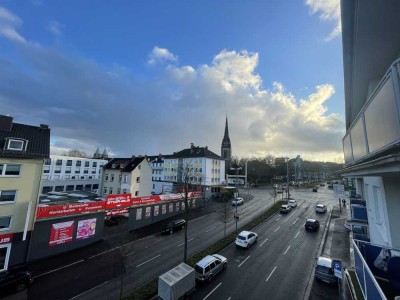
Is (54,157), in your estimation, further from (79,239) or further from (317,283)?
(317,283)

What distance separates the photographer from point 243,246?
22266mm

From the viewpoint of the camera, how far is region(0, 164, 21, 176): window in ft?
60.0

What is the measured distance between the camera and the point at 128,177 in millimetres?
40906

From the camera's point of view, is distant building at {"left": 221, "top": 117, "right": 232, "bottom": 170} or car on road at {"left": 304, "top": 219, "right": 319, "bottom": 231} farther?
distant building at {"left": 221, "top": 117, "right": 232, "bottom": 170}

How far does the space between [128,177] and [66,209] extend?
19159mm

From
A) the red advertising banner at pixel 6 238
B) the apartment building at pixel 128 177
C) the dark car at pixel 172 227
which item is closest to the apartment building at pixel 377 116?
the dark car at pixel 172 227

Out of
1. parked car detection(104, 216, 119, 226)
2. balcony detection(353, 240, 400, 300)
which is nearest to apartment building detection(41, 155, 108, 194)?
parked car detection(104, 216, 119, 226)

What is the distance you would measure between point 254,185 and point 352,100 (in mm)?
80109

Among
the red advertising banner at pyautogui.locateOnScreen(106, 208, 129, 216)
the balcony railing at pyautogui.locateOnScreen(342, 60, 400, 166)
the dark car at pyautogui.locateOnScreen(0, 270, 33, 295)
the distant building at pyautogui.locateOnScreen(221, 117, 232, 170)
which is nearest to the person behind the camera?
the balcony railing at pyautogui.locateOnScreen(342, 60, 400, 166)

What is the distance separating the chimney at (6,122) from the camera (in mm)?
20859

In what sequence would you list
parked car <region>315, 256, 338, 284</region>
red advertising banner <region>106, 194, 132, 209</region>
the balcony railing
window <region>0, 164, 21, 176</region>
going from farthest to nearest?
red advertising banner <region>106, 194, 132, 209</region> < window <region>0, 164, 21, 176</region> < parked car <region>315, 256, 338, 284</region> < the balcony railing

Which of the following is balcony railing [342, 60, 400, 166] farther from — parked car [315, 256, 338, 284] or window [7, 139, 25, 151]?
window [7, 139, 25, 151]

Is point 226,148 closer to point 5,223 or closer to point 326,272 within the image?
point 326,272

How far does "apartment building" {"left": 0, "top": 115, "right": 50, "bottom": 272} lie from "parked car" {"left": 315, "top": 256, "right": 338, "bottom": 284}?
25.2 metres
